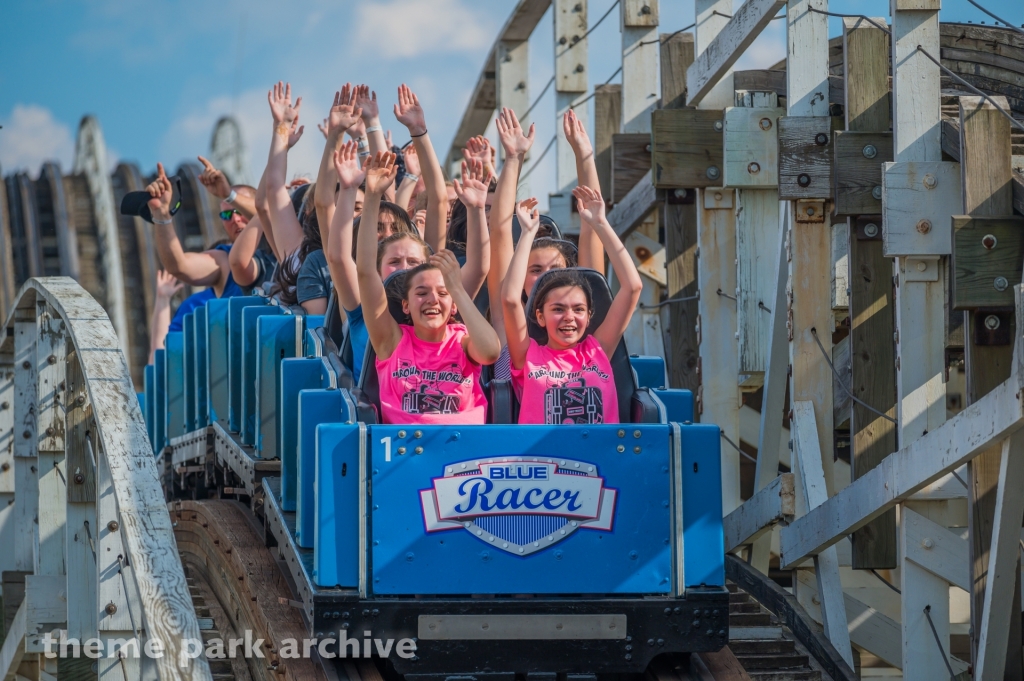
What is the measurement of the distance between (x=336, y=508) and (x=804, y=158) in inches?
98.9

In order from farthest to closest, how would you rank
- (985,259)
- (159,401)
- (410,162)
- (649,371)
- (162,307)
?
1. (162,307)
2. (159,401)
3. (410,162)
4. (649,371)
5. (985,259)

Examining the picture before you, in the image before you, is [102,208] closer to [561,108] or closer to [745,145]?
[561,108]

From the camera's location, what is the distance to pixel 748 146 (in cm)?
597

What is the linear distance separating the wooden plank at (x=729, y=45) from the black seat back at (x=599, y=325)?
1.42 meters

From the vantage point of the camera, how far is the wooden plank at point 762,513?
207 inches

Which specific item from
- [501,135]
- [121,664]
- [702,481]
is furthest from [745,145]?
[121,664]

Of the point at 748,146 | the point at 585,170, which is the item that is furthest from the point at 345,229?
the point at 748,146

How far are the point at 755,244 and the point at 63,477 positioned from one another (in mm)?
3187

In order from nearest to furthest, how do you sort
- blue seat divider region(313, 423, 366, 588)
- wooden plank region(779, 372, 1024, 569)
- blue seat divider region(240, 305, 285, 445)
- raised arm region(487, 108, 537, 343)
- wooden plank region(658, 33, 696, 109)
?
wooden plank region(779, 372, 1024, 569), blue seat divider region(313, 423, 366, 588), raised arm region(487, 108, 537, 343), blue seat divider region(240, 305, 285, 445), wooden plank region(658, 33, 696, 109)

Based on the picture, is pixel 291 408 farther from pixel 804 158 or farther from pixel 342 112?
pixel 804 158

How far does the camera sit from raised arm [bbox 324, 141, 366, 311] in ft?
15.0

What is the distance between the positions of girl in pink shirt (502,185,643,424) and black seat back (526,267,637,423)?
32 millimetres

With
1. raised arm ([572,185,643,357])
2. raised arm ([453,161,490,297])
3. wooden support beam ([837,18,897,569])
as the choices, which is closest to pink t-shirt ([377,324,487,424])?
raised arm ([453,161,490,297])

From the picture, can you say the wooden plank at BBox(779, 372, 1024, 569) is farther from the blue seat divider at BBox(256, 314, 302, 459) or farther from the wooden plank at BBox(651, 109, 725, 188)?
the blue seat divider at BBox(256, 314, 302, 459)
